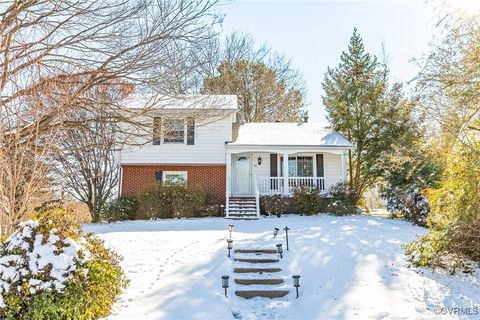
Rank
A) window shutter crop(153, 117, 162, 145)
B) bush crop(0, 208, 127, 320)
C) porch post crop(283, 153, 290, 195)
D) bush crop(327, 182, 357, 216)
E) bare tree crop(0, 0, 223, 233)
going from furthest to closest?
porch post crop(283, 153, 290, 195), bush crop(327, 182, 357, 216), window shutter crop(153, 117, 162, 145), bare tree crop(0, 0, 223, 233), bush crop(0, 208, 127, 320)

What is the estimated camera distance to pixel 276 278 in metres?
6.35

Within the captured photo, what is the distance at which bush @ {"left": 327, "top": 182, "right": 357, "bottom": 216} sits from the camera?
47.2 ft

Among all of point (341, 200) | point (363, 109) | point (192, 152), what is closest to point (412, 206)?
point (341, 200)

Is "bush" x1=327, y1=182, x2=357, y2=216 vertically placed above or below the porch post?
below

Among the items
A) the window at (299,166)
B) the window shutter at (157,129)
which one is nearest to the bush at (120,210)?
the window at (299,166)

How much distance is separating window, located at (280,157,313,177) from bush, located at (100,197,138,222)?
7682 millimetres

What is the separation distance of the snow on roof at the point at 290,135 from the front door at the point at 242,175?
111 centimetres

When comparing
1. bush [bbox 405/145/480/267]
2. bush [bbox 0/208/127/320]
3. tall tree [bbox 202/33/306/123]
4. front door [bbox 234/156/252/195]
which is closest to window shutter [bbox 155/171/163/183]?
front door [bbox 234/156/252/195]

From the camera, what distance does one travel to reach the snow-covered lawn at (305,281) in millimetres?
4945

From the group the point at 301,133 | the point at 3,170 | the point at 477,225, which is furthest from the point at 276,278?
the point at 301,133

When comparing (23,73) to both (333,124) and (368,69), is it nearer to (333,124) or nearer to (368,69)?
(333,124)

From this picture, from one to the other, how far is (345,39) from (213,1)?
16759 mm

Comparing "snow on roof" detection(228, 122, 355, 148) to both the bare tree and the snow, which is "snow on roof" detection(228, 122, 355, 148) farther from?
the snow

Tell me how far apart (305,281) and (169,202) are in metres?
9.44
